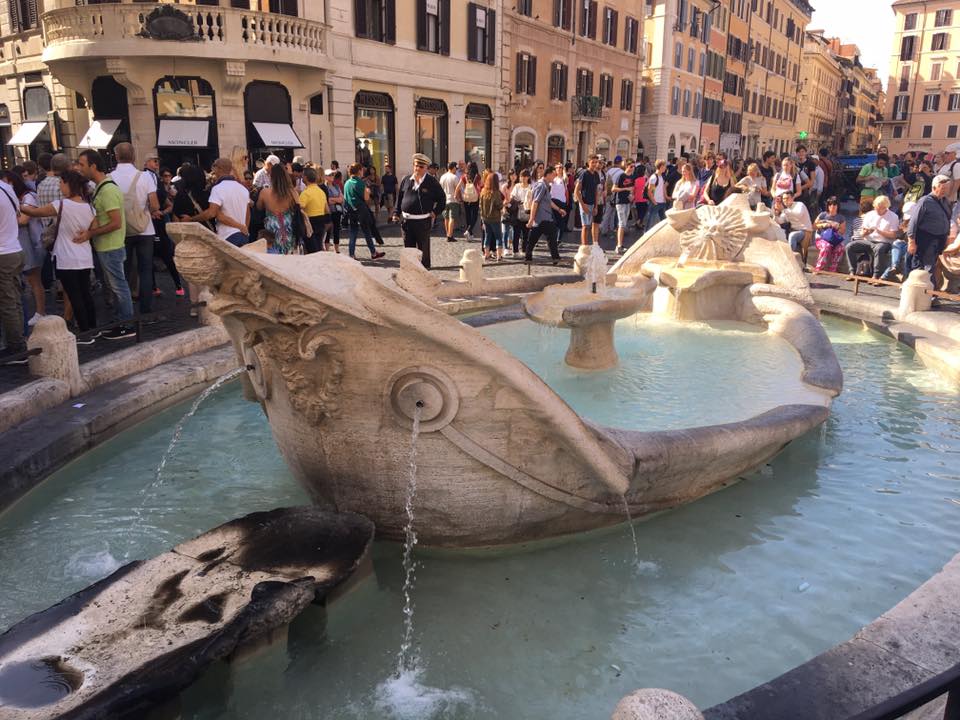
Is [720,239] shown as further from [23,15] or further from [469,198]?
[23,15]

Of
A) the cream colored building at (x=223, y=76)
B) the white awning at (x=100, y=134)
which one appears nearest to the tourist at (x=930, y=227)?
the cream colored building at (x=223, y=76)

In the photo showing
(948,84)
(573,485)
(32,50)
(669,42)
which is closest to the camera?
(573,485)

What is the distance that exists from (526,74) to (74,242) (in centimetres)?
2372

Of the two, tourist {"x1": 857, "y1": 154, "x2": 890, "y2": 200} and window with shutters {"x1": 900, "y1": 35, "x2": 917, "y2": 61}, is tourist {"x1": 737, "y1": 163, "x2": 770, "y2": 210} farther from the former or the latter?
window with shutters {"x1": 900, "y1": 35, "x2": 917, "y2": 61}

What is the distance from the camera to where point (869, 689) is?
233 cm

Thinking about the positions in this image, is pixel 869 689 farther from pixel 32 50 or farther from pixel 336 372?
pixel 32 50

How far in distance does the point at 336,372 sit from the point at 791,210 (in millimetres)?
10996

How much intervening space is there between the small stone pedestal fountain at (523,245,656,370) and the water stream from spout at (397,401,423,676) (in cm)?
257

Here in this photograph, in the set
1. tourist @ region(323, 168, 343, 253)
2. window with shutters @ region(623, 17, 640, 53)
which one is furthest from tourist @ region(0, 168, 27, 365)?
window with shutters @ region(623, 17, 640, 53)

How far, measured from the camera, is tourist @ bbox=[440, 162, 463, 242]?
14.8 metres

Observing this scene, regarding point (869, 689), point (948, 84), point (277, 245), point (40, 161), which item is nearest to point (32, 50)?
point (40, 161)

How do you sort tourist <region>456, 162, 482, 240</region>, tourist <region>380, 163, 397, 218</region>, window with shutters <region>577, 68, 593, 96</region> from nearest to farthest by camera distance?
1. tourist <region>456, 162, 482, 240</region>
2. tourist <region>380, 163, 397, 218</region>
3. window with shutters <region>577, 68, 593, 96</region>

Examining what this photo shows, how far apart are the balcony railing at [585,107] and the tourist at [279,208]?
84.9 ft

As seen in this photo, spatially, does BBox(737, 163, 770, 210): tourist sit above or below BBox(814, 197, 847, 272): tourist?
above
